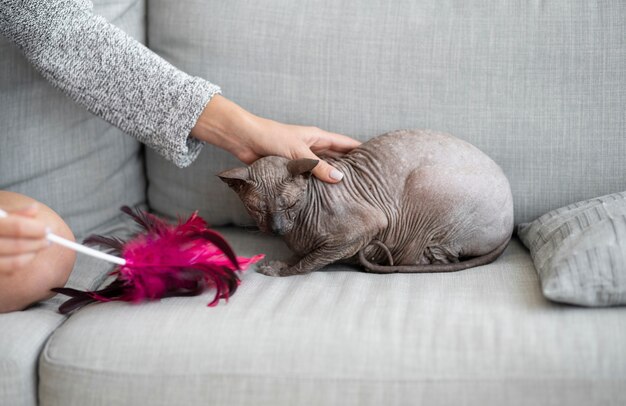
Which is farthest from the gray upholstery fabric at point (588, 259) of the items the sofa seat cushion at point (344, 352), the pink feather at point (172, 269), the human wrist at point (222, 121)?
the human wrist at point (222, 121)

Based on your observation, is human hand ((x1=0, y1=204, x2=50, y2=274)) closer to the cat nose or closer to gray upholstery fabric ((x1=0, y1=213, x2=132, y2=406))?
gray upholstery fabric ((x1=0, y1=213, x2=132, y2=406))

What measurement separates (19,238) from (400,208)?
0.75m

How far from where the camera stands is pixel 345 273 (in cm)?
148

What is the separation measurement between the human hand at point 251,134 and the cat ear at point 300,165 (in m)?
0.13

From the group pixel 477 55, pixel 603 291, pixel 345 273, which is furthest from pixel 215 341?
pixel 477 55

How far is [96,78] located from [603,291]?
1.15m

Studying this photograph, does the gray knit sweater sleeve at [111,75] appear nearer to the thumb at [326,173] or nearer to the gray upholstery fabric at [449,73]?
the gray upholstery fabric at [449,73]

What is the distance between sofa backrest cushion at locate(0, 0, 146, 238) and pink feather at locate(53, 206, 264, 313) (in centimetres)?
40

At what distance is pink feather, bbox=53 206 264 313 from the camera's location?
1.31m

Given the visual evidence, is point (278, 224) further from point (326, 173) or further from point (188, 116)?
point (188, 116)

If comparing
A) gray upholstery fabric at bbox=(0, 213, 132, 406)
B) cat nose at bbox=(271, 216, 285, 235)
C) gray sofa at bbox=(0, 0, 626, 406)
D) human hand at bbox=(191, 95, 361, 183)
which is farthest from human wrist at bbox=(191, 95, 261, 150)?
gray upholstery fabric at bbox=(0, 213, 132, 406)

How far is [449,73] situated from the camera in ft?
5.32

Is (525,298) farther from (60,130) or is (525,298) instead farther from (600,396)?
(60,130)

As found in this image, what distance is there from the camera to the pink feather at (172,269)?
1310mm
